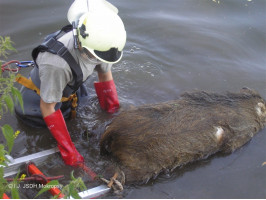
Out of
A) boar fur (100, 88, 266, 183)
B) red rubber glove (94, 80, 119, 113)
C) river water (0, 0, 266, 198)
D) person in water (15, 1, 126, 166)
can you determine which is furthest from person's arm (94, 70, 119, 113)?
boar fur (100, 88, 266, 183)

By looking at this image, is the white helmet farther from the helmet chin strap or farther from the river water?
the river water

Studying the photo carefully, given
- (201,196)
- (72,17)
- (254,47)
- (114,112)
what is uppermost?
(72,17)

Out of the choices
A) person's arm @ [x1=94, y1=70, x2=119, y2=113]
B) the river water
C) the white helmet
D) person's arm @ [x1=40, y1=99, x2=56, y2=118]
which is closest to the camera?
the white helmet

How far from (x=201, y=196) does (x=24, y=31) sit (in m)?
4.47

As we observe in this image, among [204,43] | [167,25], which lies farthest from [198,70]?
[167,25]

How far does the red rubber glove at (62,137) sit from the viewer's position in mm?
3256

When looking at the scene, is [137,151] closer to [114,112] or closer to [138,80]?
[114,112]

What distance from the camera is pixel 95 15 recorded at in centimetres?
295

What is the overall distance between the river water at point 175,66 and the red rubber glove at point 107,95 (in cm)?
15

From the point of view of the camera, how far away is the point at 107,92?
4195 mm

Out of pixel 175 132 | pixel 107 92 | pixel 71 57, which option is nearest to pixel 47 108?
pixel 71 57

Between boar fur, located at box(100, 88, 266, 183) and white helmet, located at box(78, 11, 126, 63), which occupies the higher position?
white helmet, located at box(78, 11, 126, 63)

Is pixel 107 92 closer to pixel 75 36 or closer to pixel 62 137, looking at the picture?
pixel 62 137

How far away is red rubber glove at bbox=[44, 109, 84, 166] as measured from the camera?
10.7ft
